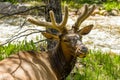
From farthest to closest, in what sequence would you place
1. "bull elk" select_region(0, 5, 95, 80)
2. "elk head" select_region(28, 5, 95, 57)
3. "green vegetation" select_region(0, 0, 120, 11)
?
"green vegetation" select_region(0, 0, 120, 11), "elk head" select_region(28, 5, 95, 57), "bull elk" select_region(0, 5, 95, 80)

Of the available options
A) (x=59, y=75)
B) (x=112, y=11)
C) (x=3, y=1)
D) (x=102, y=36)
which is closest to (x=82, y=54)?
(x=59, y=75)

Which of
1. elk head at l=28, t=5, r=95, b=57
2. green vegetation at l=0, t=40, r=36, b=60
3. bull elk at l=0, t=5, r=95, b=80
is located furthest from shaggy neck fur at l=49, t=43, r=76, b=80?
green vegetation at l=0, t=40, r=36, b=60

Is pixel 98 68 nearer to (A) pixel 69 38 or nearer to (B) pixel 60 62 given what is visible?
(B) pixel 60 62

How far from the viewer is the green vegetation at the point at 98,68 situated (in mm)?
8281

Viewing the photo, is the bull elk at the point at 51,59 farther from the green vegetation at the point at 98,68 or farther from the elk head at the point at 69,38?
the green vegetation at the point at 98,68

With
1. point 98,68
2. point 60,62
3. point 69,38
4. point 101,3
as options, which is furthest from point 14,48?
point 101,3

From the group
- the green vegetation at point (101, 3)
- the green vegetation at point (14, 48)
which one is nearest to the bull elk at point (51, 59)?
the green vegetation at point (14, 48)

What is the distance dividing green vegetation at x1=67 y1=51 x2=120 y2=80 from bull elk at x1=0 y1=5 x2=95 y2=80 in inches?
63.6

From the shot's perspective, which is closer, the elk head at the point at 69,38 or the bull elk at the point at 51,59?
the bull elk at the point at 51,59

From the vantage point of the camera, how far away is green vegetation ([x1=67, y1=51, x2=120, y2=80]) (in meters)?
8.28

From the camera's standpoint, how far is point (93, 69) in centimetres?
888

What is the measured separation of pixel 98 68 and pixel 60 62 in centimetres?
229

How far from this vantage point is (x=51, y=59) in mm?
6473

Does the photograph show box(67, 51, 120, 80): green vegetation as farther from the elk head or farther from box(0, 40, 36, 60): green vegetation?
the elk head
